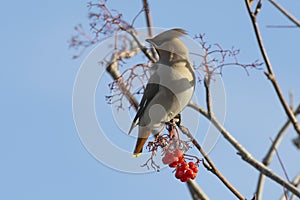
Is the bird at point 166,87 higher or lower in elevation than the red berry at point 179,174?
higher

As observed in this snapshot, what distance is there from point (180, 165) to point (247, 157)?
1.87ft

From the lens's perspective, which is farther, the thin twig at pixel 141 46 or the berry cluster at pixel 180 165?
the thin twig at pixel 141 46

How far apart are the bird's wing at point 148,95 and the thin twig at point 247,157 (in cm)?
36

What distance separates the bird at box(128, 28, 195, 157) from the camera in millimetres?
3426

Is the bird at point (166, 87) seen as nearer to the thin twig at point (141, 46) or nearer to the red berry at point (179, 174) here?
the thin twig at point (141, 46)

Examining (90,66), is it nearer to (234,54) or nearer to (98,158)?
(98,158)

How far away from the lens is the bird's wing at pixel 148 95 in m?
3.40

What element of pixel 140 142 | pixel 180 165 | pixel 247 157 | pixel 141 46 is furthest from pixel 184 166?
pixel 141 46

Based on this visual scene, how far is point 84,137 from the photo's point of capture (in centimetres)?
355

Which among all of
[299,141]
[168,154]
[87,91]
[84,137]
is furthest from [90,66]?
[299,141]

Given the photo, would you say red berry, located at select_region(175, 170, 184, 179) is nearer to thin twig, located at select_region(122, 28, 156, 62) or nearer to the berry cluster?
the berry cluster

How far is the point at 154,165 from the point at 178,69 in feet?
2.12

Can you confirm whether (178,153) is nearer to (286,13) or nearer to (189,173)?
(189,173)

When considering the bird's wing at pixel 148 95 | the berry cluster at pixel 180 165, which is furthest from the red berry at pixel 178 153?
the bird's wing at pixel 148 95
